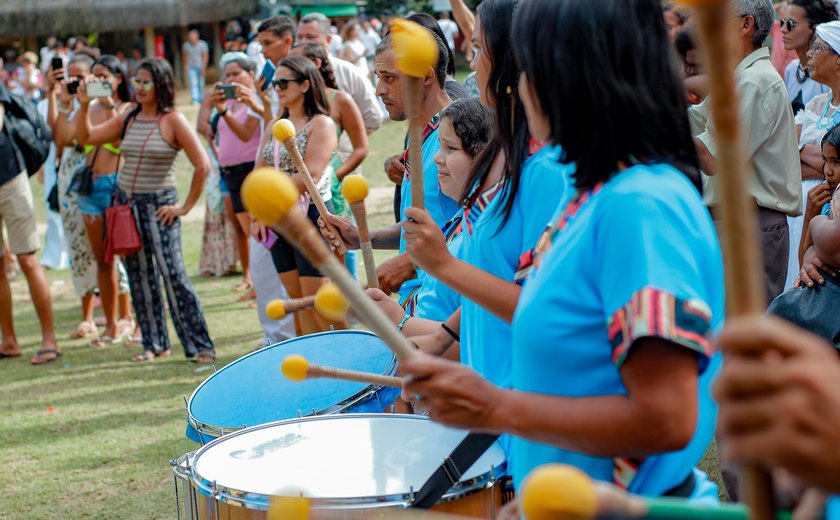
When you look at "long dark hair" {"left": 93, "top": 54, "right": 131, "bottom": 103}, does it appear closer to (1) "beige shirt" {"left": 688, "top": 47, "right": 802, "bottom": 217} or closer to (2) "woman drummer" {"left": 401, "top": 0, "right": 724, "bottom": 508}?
(1) "beige shirt" {"left": 688, "top": 47, "right": 802, "bottom": 217}

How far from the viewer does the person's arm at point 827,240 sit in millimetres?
3111

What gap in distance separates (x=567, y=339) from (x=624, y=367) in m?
0.11

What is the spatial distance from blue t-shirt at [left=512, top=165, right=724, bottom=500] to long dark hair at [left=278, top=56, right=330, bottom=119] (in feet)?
12.9

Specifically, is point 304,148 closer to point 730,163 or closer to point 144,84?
point 144,84

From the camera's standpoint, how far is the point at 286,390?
3035 mm

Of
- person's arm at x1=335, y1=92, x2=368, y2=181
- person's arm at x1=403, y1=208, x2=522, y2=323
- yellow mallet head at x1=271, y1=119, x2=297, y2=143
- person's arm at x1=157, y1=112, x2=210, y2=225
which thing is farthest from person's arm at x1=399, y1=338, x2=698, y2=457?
person's arm at x1=157, y1=112, x2=210, y2=225

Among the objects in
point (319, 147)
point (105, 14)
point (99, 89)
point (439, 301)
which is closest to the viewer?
point (439, 301)

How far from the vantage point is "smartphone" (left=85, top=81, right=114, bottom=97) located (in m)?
6.41

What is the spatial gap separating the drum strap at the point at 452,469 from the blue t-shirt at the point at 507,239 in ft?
0.44

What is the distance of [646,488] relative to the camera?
148 cm

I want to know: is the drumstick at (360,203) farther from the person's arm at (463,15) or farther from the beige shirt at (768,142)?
the person's arm at (463,15)

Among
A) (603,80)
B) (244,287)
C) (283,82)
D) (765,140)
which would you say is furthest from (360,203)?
(244,287)

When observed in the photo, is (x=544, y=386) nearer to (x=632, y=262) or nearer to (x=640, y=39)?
(x=632, y=262)

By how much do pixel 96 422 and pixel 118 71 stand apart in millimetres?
2819
